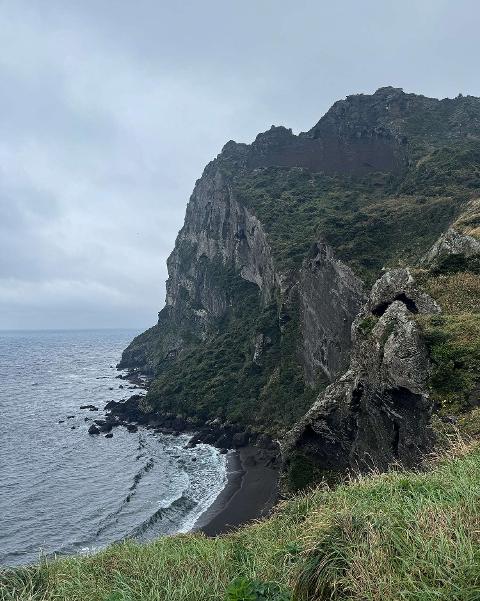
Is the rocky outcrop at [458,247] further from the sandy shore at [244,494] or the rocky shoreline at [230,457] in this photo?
the sandy shore at [244,494]

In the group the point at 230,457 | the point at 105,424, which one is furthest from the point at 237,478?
the point at 105,424

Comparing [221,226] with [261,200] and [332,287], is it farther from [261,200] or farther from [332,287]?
[332,287]

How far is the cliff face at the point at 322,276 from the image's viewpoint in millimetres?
23500

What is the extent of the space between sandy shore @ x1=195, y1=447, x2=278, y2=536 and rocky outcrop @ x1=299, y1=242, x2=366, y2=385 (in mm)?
12568

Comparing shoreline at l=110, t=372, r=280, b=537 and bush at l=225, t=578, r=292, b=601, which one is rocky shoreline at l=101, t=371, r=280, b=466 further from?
bush at l=225, t=578, r=292, b=601

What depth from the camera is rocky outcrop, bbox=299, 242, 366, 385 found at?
163 feet

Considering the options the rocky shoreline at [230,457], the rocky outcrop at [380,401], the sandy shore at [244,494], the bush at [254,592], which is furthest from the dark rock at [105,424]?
the bush at [254,592]

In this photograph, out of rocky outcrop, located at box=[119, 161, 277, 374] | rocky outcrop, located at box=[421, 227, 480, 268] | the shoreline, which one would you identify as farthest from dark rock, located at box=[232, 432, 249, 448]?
rocky outcrop, located at box=[421, 227, 480, 268]

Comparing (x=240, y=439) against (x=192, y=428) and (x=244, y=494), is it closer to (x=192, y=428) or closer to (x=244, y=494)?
(x=192, y=428)

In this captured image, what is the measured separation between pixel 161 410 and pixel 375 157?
82.3 meters

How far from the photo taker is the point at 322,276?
2263 inches

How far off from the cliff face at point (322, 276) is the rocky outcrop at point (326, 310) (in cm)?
24

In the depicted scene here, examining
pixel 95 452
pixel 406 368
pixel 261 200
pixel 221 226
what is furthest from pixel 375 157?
pixel 406 368

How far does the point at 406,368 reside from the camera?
1891cm
